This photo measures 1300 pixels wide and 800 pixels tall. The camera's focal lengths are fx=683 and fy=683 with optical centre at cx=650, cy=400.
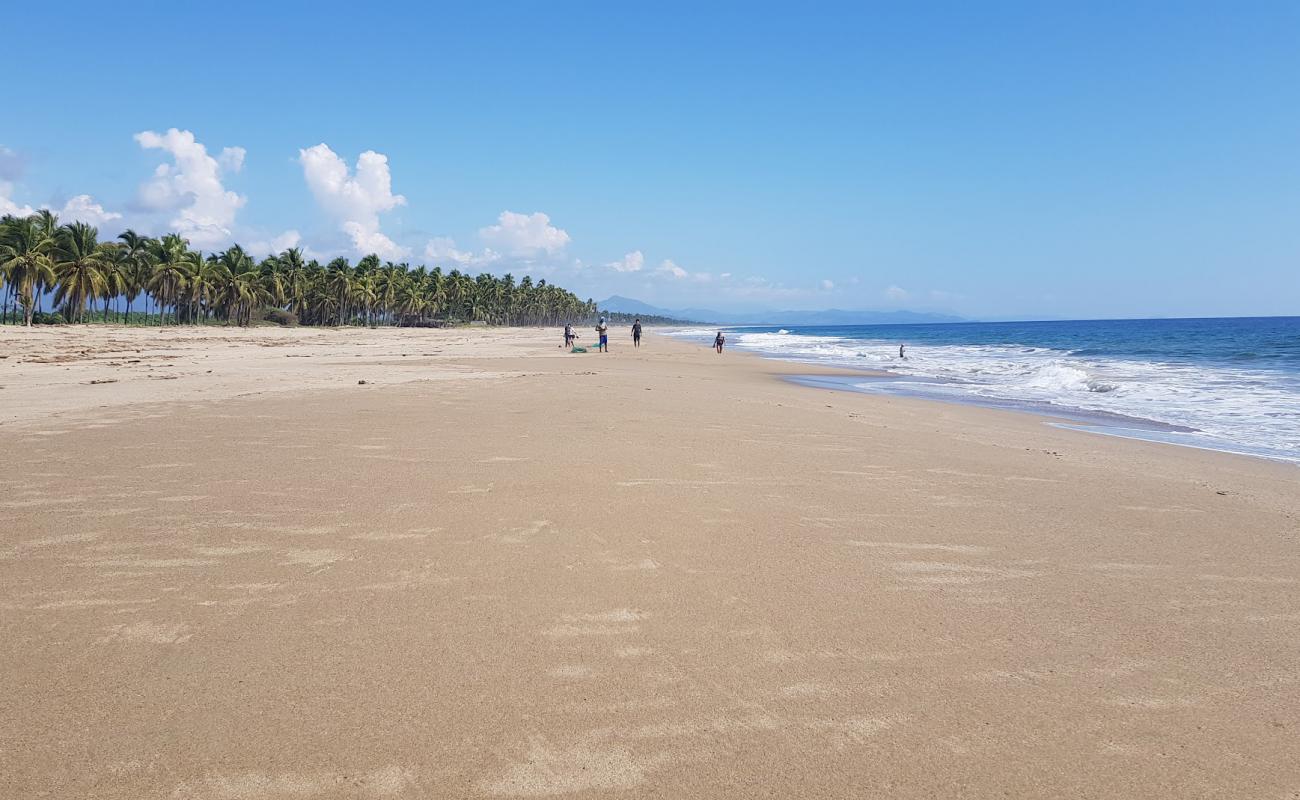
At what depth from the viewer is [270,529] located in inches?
203

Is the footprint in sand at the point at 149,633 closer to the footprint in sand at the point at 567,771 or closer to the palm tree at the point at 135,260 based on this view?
the footprint in sand at the point at 567,771

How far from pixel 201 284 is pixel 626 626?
8243 centimetres

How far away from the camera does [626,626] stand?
3.79 m

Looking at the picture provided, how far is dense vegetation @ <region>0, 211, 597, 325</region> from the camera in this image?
177 ft

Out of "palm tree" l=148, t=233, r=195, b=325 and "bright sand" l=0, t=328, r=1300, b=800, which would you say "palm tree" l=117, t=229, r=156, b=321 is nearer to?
"palm tree" l=148, t=233, r=195, b=325

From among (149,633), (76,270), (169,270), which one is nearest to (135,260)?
(169,270)

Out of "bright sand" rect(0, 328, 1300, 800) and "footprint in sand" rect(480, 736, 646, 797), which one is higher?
"bright sand" rect(0, 328, 1300, 800)

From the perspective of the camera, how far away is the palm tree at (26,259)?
5122 centimetres

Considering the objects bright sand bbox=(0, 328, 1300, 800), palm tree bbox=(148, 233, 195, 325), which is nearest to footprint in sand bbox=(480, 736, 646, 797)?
bright sand bbox=(0, 328, 1300, 800)

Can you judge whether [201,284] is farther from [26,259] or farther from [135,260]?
[26,259]

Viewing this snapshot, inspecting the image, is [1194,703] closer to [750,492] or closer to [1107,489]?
[750,492]

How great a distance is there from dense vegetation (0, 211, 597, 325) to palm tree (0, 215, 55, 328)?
7cm

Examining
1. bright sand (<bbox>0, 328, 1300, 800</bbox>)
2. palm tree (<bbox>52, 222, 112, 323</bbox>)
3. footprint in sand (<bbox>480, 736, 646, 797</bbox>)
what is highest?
palm tree (<bbox>52, 222, 112, 323</bbox>)

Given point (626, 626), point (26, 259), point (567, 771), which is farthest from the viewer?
point (26, 259)
